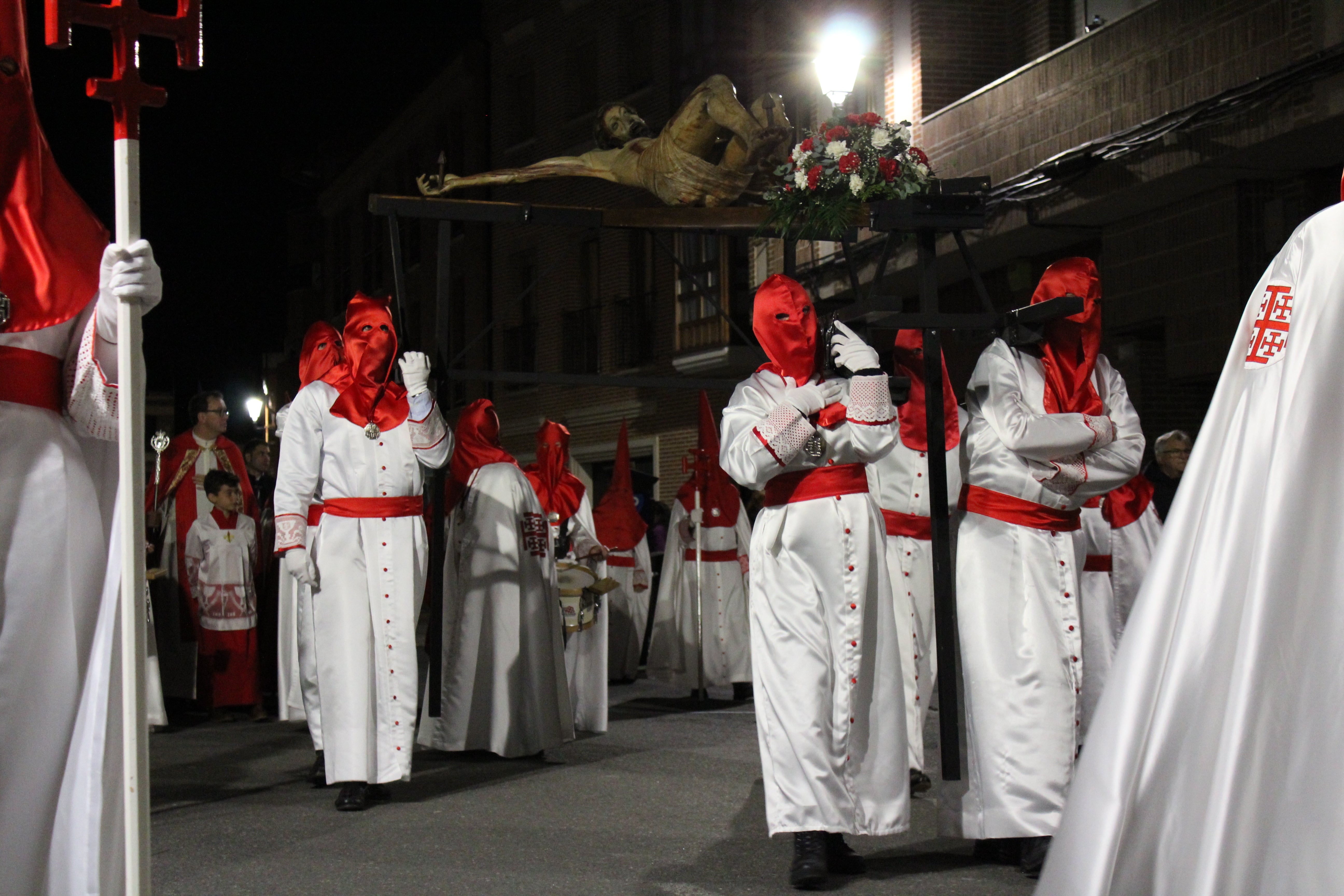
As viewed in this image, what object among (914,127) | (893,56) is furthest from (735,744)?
(893,56)

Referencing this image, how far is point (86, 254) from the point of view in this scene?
12.6 ft

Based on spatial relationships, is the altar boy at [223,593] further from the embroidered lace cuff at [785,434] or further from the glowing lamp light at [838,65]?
the embroidered lace cuff at [785,434]

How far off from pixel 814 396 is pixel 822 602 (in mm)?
765

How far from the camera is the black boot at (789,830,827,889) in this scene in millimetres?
5176

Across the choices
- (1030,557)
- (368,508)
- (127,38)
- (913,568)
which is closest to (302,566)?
(368,508)

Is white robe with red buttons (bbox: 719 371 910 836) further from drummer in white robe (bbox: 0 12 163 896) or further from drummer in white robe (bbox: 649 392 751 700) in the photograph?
drummer in white robe (bbox: 649 392 751 700)

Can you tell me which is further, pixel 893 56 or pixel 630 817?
pixel 893 56

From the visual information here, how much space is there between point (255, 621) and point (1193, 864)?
376 inches

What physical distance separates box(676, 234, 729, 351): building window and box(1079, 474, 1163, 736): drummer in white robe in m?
14.0

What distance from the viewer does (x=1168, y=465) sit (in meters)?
10.2

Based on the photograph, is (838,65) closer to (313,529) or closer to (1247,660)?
(313,529)

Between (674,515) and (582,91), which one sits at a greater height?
(582,91)

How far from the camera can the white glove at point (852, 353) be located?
553 centimetres

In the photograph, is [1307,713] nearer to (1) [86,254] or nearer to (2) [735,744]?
(1) [86,254]
